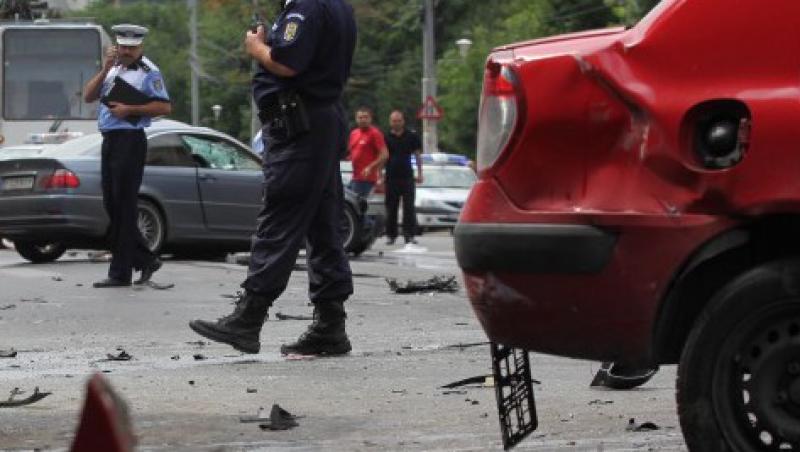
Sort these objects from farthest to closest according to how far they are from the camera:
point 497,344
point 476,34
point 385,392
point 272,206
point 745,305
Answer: point 476,34, point 272,206, point 385,392, point 497,344, point 745,305

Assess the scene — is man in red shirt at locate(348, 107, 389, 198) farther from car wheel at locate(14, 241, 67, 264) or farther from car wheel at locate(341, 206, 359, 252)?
car wheel at locate(14, 241, 67, 264)

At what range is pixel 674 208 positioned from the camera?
179 inches

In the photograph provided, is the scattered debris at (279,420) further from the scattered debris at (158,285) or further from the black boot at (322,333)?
the scattered debris at (158,285)

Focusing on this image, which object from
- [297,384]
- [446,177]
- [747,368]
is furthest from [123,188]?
[446,177]

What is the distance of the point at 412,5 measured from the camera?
54.0 m

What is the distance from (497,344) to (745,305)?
89 cm

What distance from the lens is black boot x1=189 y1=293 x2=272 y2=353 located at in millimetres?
7680

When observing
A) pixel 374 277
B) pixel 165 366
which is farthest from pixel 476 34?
pixel 165 366

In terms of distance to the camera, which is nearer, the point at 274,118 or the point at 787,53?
the point at 787,53

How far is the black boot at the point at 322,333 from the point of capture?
8.20 metres

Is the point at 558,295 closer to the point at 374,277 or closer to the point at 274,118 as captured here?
the point at 274,118

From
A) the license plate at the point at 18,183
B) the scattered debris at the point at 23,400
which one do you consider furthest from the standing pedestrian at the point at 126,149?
the scattered debris at the point at 23,400

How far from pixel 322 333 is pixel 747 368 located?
12.8ft

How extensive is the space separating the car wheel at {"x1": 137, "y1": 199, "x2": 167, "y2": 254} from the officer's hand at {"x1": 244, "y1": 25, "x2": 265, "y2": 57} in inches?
360
